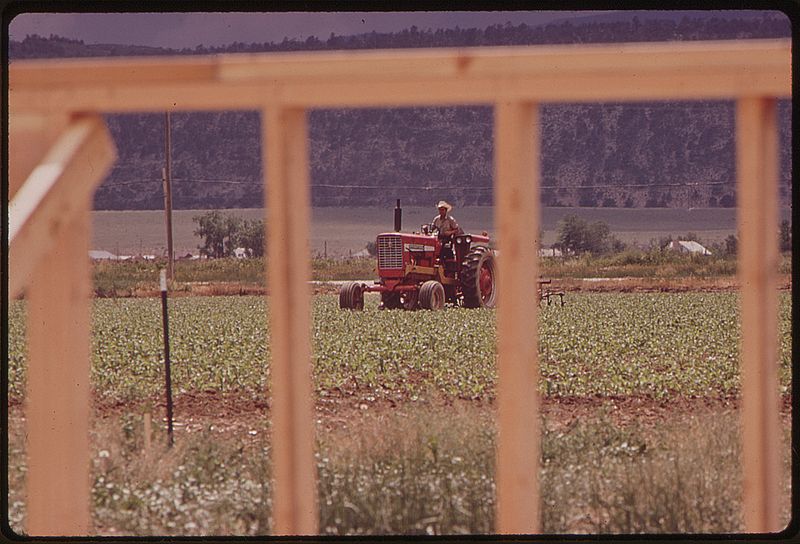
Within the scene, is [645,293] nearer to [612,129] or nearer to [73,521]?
[612,129]

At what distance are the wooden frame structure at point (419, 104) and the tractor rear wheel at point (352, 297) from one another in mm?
8196

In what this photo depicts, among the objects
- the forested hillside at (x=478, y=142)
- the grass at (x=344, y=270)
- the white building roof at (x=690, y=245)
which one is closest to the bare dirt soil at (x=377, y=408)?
the forested hillside at (x=478, y=142)

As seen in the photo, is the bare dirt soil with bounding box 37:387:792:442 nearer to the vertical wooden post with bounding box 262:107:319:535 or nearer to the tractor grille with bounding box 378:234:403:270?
the vertical wooden post with bounding box 262:107:319:535

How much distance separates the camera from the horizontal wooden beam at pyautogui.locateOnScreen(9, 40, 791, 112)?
1731mm

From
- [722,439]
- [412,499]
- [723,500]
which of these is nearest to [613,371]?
[722,439]

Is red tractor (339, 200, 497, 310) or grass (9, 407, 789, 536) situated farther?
red tractor (339, 200, 497, 310)

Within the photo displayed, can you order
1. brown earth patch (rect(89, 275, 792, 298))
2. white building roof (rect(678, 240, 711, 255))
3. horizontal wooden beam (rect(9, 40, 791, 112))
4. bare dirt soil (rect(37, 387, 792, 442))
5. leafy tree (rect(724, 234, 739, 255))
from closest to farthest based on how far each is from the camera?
horizontal wooden beam (rect(9, 40, 791, 112)), bare dirt soil (rect(37, 387, 792, 442)), leafy tree (rect(724, 234, 739, 255)), white building roof (rect(678, 240, 711, 255)), brown earth patch (rect(89, 275, 792, 298))

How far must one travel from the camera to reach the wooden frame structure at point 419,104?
1.75m

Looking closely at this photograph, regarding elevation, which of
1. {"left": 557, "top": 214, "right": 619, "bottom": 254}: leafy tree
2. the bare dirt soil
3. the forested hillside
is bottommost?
the bare dirt soil

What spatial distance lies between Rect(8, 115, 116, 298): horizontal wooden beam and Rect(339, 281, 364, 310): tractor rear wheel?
818cm

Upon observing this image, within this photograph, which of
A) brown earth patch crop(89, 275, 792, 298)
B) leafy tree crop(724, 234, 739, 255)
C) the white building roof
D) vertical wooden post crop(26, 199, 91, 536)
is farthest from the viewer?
brown earth patch crop(89, 275, 792, 298)

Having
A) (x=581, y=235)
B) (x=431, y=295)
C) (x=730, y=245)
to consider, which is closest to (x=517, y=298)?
(x=431, y=295)

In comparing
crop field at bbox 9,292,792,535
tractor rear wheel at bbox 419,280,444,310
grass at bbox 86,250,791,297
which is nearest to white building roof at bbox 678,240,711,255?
grass at bbox 86,250,791,297

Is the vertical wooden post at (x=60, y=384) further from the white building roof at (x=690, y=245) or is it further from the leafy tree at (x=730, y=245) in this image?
the white building roof at (x=690, y=245)
